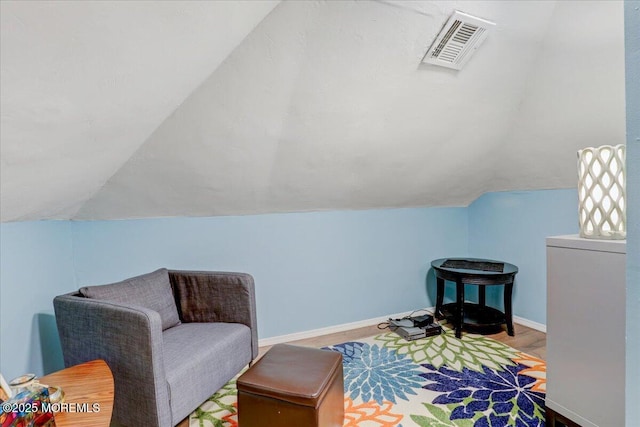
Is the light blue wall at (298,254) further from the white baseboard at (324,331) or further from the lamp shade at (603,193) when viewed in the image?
the lamp shade at (603,193)

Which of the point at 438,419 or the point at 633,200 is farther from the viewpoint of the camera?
the point at 438,419

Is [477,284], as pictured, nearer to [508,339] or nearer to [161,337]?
[508,339]

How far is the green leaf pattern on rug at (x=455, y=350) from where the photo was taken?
232 centimetres

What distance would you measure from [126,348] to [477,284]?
237 cm

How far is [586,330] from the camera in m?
1.50

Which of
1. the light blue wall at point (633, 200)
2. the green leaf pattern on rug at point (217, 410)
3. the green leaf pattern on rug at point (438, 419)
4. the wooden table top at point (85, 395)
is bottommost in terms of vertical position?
the green leaf pattern on rug at point (438, 419)

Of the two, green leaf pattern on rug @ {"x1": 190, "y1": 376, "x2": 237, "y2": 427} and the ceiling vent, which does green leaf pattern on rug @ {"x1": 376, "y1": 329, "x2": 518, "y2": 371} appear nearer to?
green leaf pattern on rug @ {"x1": 190, "y1": 376, "x2": 237, "y2": 427}

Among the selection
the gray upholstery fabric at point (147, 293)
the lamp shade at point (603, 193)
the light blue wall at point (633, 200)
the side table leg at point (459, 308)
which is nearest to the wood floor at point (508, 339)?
the side table leg at point (459, 308)

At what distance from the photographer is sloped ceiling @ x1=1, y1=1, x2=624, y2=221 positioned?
1076 mm

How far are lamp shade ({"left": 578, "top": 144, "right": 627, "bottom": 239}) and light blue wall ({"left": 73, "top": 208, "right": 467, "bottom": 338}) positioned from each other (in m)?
1.76

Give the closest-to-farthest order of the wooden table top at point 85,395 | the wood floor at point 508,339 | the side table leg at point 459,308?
the wooden table top at point 85,395 → the wood floor at point 508,339 → the side table leg at point 459,308

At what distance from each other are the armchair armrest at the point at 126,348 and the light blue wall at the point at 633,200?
1545 millimetres

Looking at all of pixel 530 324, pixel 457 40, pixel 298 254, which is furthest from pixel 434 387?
pixel 457 40

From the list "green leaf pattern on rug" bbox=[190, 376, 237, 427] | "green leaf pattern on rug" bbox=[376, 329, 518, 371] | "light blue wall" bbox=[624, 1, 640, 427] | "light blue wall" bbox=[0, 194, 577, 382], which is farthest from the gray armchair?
"light blue wall" bbox=[624, 1, 640, 427]
